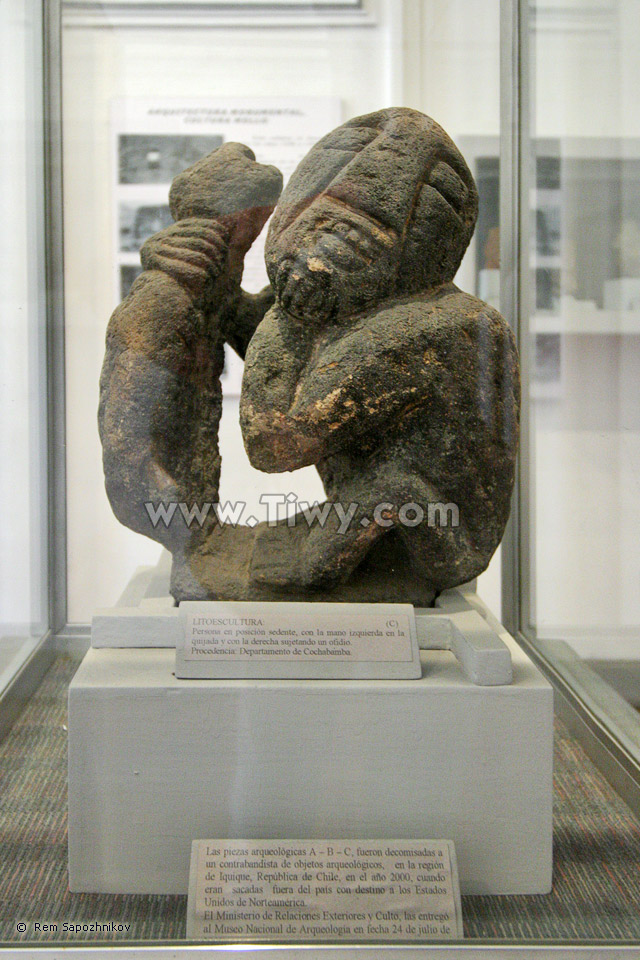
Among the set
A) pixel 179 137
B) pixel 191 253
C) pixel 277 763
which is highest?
pixel 179 137

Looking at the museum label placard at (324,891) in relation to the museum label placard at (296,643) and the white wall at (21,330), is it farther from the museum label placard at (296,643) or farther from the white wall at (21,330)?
the white wall at (21,330)

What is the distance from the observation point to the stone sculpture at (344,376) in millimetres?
1864

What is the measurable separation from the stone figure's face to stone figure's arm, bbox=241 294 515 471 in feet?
0.25

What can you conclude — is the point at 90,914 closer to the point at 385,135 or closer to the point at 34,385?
the point at 34,385

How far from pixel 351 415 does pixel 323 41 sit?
805 millimetres

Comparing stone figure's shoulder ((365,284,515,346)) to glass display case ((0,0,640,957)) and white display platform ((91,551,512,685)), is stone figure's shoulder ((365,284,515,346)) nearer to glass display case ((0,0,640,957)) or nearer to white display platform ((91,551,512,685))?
glass display case ((0,0,640,957))

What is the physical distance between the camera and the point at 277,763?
67.9 inches

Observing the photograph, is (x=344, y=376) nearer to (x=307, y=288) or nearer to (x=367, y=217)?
(x=307, y=288)

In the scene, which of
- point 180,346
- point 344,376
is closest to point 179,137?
point 180,346

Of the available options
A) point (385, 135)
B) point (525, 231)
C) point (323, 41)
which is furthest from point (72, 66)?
point (525, 231)

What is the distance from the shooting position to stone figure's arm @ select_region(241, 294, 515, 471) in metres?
1.83

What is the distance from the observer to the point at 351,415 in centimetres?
184

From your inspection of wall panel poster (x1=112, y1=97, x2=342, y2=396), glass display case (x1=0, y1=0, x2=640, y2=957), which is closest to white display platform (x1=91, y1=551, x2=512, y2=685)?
glass display case (x1=0, y1=0, x2=640, y2=957)

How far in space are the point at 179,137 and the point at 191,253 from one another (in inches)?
12.9
